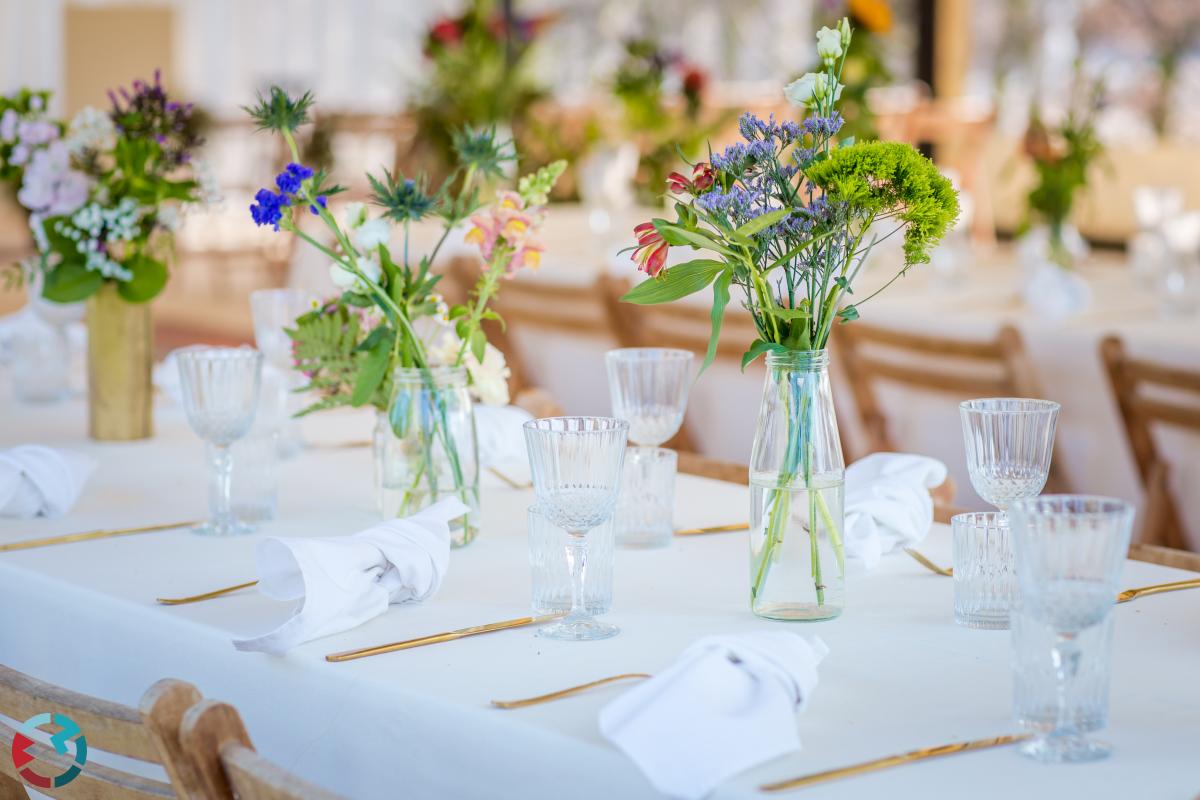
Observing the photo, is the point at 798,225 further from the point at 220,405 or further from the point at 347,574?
the point at 220,405

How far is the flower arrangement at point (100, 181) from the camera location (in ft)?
6.80

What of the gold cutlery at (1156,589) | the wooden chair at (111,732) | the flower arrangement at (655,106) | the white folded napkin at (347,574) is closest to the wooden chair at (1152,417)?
the gold cutlery at (1156,589)

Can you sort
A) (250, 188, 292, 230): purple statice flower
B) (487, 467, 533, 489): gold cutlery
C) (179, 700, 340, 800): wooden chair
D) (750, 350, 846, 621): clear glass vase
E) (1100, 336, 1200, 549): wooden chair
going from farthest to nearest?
(1100, 336, 1200, 549): wooden chair → (487, 467, 533, 489): gold cutlery → (250, 188, 292, 230): purple statice flower → (750, 350, 846, 621): clear glass vase → (179, 700, 340, 800): wooden chair

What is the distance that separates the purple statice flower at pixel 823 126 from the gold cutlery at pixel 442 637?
1.60 feet

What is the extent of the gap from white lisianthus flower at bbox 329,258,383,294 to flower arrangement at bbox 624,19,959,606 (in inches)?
16.7

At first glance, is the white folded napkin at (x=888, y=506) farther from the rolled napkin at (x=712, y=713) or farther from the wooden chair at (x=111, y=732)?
the wooden chair at (x=111, y=732)

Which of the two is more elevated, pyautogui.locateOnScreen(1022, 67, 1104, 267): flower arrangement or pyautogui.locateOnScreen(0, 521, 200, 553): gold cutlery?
pyautogui.locateOnScreen(1022, 67, 1104, 267): flower arrangement

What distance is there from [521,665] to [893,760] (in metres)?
0.35

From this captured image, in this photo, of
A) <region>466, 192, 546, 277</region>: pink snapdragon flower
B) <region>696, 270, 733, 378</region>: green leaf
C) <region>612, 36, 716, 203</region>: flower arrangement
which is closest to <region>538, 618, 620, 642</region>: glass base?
<region>696, 270, 733, 378</region>: green leaf

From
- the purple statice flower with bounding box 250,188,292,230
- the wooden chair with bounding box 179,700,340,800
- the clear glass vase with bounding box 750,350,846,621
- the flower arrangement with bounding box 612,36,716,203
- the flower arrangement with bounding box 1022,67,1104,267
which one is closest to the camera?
the wooden chair with bounding box 179,700,340,800

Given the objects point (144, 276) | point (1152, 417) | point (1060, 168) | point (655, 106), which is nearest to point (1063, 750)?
point (144, 276)

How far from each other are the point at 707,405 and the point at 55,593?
2.18 meters

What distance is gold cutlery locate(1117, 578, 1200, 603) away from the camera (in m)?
1.47

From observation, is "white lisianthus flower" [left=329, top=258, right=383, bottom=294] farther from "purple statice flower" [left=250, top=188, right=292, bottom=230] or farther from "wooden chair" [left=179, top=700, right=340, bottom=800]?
"wooden chair" [left=179, top=700, right=340, bottom=800]
